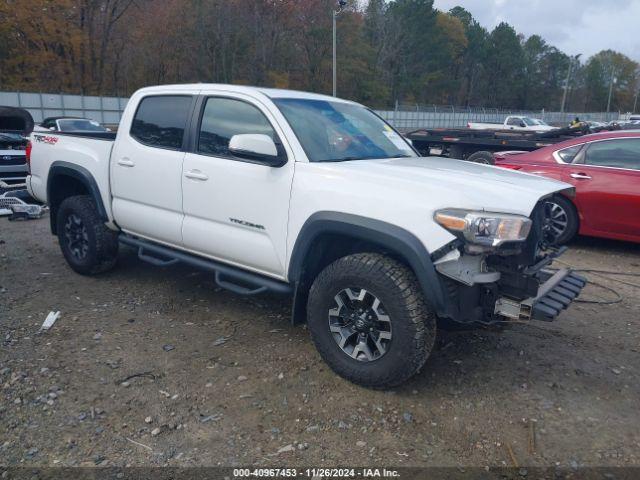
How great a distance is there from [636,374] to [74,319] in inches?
173

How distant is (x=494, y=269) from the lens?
3.27 meters

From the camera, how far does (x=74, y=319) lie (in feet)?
15.3

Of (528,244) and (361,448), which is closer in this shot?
(361,448)

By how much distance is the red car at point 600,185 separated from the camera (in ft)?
21.6

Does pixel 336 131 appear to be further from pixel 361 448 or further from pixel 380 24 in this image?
pixel 380 24

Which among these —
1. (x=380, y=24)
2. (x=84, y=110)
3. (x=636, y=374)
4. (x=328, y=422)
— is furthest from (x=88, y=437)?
(x=380, y=24)

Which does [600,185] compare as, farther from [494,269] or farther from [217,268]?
[217,268]

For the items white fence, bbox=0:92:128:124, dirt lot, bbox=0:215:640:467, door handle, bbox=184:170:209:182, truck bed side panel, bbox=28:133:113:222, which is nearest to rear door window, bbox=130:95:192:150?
door handle, bbox=184:170:209:182

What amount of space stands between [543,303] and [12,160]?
9.82m

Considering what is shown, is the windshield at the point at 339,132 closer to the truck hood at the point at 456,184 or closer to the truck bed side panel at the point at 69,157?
the truck hood at the point at 456,184

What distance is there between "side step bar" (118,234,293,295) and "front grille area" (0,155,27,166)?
601 centimetres

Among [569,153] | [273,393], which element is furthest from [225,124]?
[569,153]

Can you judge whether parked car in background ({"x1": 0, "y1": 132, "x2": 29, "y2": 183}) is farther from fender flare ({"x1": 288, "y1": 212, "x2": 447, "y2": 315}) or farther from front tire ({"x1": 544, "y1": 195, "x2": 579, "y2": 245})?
front tire ({"x1": 544, "y1": 195, "x2": 579, "y2": 245})

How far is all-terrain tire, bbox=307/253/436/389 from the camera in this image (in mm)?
3244
